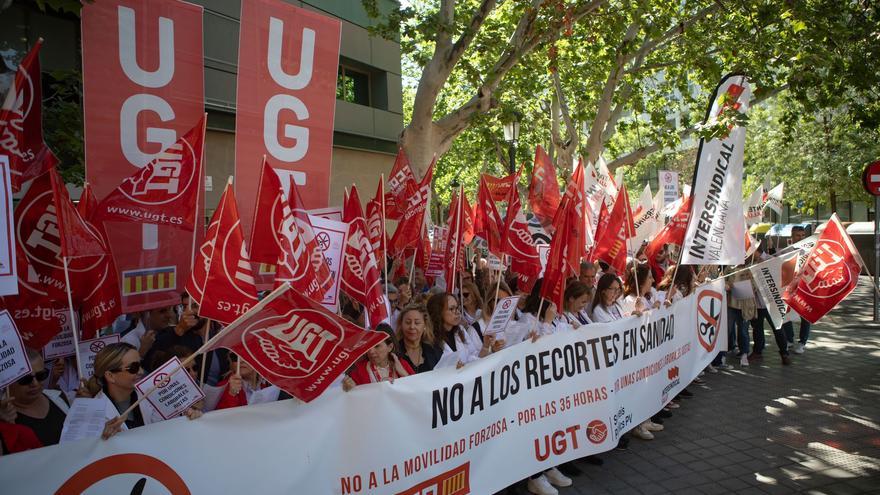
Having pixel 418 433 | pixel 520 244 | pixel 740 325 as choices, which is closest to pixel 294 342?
pixel 418 433

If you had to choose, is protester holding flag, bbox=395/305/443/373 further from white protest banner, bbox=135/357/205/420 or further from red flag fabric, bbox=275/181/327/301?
white protest banner, bbox=135/357/205/420

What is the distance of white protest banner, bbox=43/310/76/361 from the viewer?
176 inches

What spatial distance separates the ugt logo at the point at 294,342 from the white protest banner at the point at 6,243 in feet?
3.90

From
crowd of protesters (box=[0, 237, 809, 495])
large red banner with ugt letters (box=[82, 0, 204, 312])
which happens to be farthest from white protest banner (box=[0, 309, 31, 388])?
large red banner with ugt letters (box=[82, 0, 204, 312])

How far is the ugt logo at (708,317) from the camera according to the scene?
7824 mm

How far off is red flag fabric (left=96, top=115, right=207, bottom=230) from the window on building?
13510 millimetres

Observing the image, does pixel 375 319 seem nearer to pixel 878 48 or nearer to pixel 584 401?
pixel 584 401

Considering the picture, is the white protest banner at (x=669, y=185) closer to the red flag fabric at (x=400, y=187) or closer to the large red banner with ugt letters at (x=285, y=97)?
the red flag fabric at (x=400, y=187)

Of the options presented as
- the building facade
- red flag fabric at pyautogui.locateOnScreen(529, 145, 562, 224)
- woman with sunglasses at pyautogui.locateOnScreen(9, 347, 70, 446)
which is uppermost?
the building facade

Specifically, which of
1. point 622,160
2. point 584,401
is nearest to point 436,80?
point 584,401

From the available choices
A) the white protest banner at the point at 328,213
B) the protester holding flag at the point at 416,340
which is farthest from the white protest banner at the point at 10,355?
the protester holding flag at the point at 416,340

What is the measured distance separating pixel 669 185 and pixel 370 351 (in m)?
12.5

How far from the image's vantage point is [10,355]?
3264 millimetres

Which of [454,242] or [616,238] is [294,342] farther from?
[616,238]
